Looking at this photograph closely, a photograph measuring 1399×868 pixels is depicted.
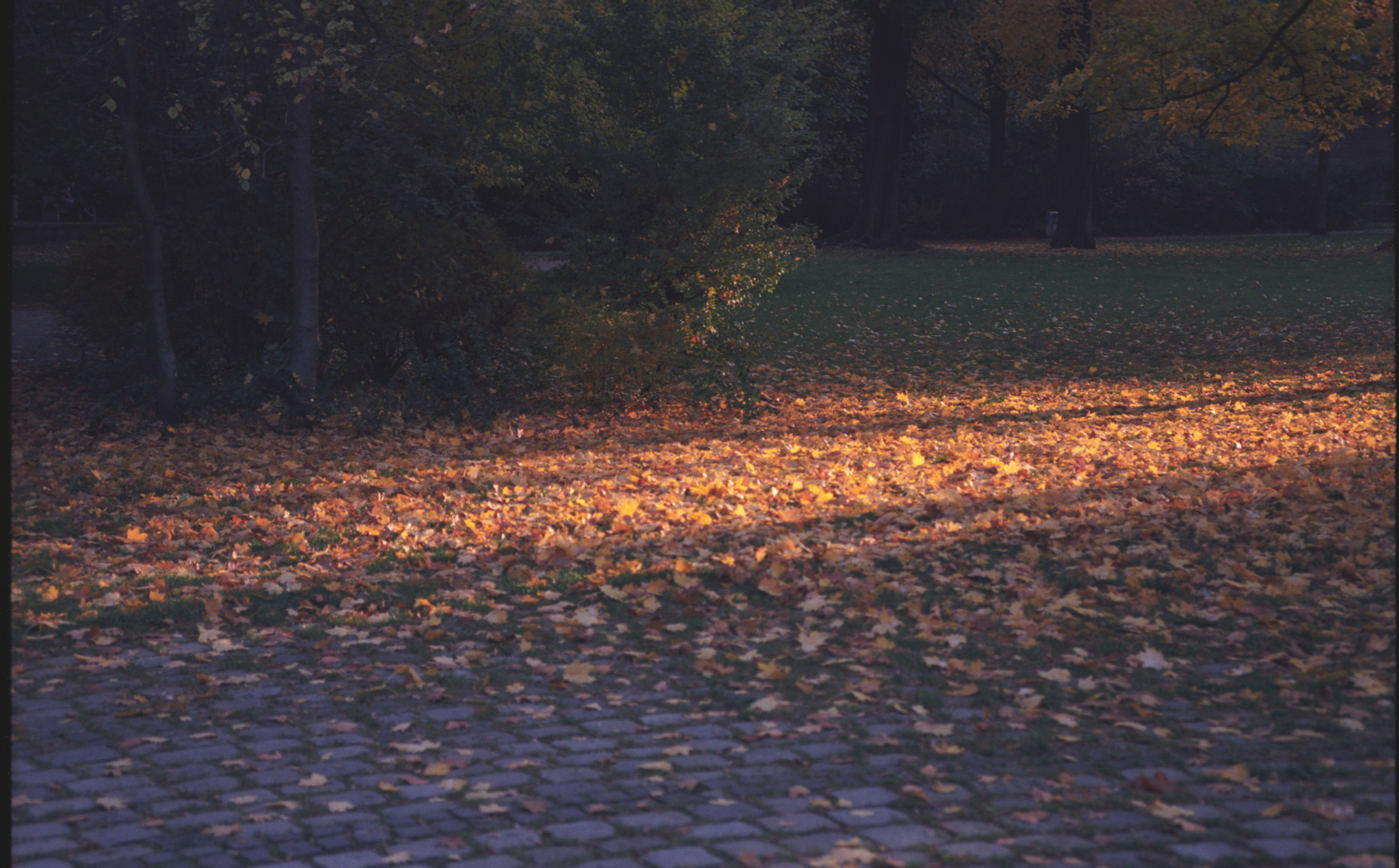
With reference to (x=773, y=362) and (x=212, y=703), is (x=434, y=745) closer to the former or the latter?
(x=212, y=703)

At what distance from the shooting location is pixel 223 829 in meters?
3.68

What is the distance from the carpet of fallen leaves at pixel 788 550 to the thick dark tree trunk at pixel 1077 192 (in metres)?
26.0

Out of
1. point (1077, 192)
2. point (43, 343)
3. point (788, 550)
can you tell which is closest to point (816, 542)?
point (788, 550)

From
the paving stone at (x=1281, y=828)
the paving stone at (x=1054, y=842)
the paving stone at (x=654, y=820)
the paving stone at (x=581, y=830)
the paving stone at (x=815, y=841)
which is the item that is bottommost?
the paving stone at (x=581, y=830)

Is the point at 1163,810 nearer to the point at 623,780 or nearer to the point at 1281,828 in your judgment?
the point at 1281,828

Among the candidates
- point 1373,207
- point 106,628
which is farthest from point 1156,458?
point 1373,207

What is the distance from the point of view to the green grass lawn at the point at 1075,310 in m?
16.3

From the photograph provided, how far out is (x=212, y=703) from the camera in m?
4.80

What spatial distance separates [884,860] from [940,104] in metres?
51.8

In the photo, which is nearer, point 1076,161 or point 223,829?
point 223,829

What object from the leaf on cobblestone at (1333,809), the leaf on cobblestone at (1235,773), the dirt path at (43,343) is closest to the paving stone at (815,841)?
the leaf on cobblestone at (1235,773)

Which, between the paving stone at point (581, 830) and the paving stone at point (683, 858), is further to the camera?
the paving stone at point (581, 830)

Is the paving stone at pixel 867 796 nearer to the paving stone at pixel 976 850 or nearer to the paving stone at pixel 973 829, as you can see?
the paving stone at pixel 973 829

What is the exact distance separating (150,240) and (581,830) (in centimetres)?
900
